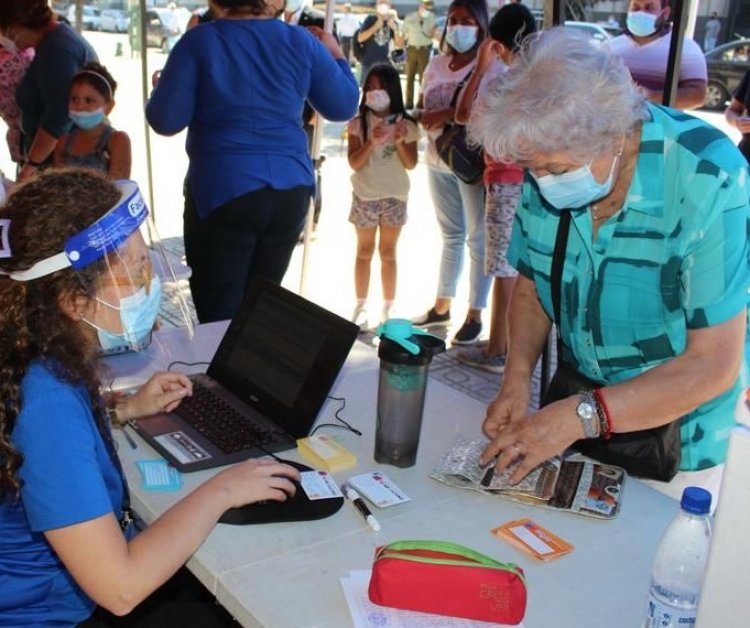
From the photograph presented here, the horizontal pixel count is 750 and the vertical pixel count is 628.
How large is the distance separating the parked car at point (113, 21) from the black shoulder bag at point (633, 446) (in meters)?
13.4

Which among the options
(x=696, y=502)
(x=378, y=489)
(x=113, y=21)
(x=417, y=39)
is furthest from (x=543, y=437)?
(x=113, y=21)

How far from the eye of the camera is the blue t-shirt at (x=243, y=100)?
2.74 meters

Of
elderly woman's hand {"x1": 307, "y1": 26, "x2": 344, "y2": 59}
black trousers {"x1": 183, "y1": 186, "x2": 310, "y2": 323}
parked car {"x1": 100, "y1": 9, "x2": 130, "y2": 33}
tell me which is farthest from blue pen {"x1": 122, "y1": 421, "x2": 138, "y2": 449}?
parked car {"x1": 100, "y1": 9, "x2": 130, "y2": 33}

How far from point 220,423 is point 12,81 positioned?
310cm

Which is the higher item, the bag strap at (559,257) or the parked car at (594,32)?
the parked car at (594,32)

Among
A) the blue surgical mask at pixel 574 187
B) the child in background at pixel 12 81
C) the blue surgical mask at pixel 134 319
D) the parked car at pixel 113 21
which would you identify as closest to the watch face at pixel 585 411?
the blue surgical mask at pixel 574 187

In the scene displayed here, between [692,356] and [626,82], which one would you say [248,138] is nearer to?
[626,82]

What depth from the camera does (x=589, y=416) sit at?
162cm

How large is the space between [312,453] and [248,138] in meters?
1.43

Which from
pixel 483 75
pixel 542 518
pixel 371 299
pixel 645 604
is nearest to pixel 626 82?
pixel 542 518

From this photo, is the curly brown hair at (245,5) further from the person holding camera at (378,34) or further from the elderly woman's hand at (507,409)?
the person holding camera at (378,34)

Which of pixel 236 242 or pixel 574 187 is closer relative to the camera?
pixel 574 187

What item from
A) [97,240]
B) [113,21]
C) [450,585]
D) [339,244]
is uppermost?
[97,240]

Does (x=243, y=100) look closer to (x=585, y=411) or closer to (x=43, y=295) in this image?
(x=43, y=295)
